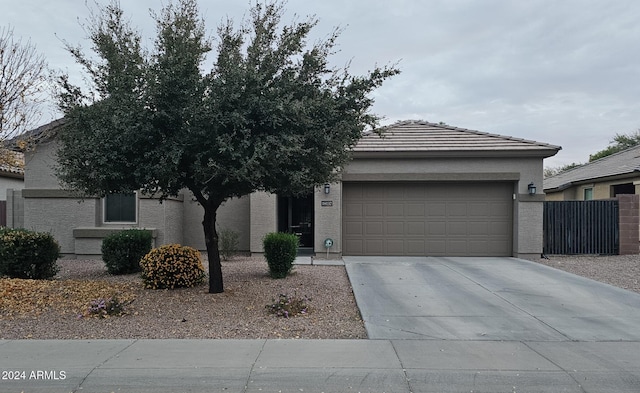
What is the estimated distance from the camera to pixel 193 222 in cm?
1523

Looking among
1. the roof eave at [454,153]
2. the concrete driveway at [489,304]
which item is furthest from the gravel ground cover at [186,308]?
the roof eave at [454,153]

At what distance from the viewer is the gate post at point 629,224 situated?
556 inches

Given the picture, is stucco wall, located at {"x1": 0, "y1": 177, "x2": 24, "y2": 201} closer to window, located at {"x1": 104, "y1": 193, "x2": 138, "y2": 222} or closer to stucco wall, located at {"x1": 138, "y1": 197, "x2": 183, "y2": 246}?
window, located at {"x1": 104, "y1": 193, "x2": 138, "y2": 222}

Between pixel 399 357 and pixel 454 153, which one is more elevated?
pixel 454 153

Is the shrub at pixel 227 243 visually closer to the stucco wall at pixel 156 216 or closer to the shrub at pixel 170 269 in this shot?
the stucco wall at pixel 156 216

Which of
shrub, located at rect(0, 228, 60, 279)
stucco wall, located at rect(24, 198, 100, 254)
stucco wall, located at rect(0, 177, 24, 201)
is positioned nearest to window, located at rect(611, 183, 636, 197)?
stucco wall, located at rect(24, 198, 100, 254)

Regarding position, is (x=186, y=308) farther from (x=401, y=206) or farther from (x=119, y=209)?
(x=401, y=206)

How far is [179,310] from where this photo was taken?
25.7 feet

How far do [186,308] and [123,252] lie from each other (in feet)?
13.0

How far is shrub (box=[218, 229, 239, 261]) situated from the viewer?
13680 mm

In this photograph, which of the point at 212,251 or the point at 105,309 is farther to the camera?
the point at 212,251

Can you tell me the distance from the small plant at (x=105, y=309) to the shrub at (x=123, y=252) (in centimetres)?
351

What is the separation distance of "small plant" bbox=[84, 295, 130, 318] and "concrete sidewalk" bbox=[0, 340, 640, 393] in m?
1.13

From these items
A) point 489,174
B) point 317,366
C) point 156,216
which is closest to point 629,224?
point 489,174
